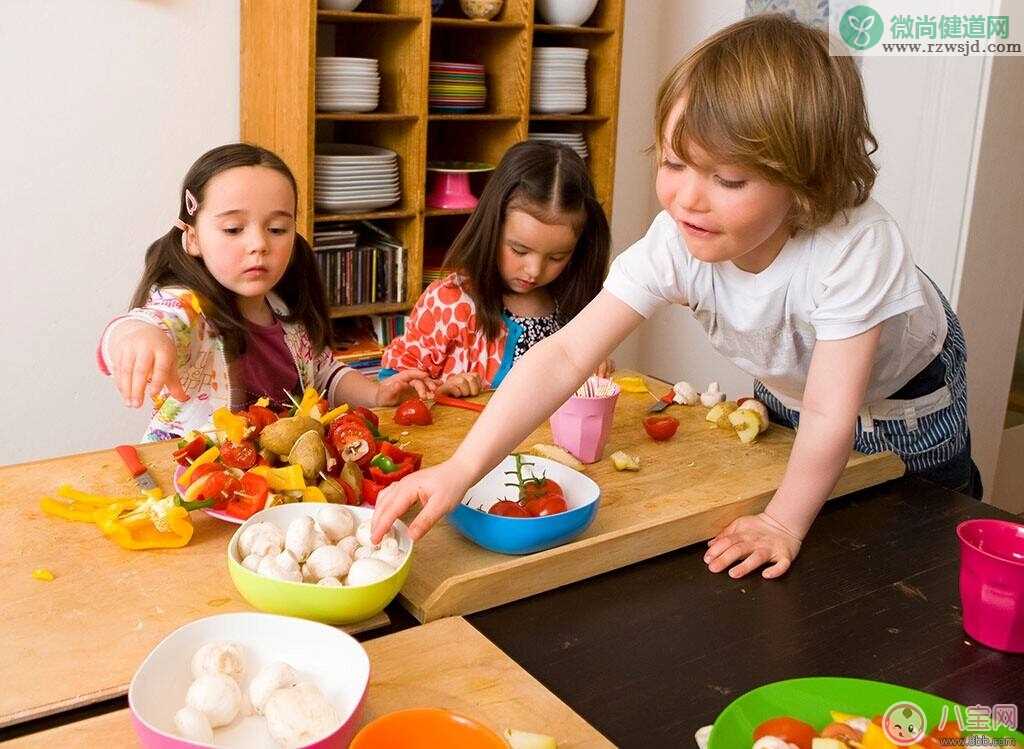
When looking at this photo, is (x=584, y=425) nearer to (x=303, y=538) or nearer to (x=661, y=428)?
(x=661, y=428)

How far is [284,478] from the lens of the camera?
3.72 feet

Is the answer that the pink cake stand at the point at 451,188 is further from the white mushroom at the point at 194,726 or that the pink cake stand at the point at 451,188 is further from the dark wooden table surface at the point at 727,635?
the white mushroom at the point at 194,726

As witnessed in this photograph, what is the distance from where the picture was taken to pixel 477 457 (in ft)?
3.81

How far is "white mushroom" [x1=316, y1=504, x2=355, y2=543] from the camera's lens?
103cm

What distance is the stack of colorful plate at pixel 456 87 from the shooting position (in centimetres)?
294

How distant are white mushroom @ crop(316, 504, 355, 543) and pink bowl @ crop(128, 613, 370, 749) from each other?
0.18m

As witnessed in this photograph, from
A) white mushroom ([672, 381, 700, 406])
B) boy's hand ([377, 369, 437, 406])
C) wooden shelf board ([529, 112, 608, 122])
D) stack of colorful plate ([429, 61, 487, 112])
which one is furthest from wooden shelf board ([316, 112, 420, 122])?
white mushroom ([672, 381, 700, 406])

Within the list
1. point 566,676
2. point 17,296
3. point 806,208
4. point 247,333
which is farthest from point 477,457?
point 17,296

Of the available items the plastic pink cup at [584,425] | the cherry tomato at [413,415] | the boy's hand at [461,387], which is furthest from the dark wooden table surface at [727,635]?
the boy's hand at [461,387]

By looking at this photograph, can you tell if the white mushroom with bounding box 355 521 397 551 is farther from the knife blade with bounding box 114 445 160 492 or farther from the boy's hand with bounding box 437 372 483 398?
the boy's hand with bounding box 437 372 483 398

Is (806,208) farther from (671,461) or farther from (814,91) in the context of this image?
(671,461)

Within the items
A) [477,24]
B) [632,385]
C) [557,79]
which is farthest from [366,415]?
[557,79]

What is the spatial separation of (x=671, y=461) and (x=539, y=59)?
2057 millimetres

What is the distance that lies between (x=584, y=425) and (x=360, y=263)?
5.55 feet
